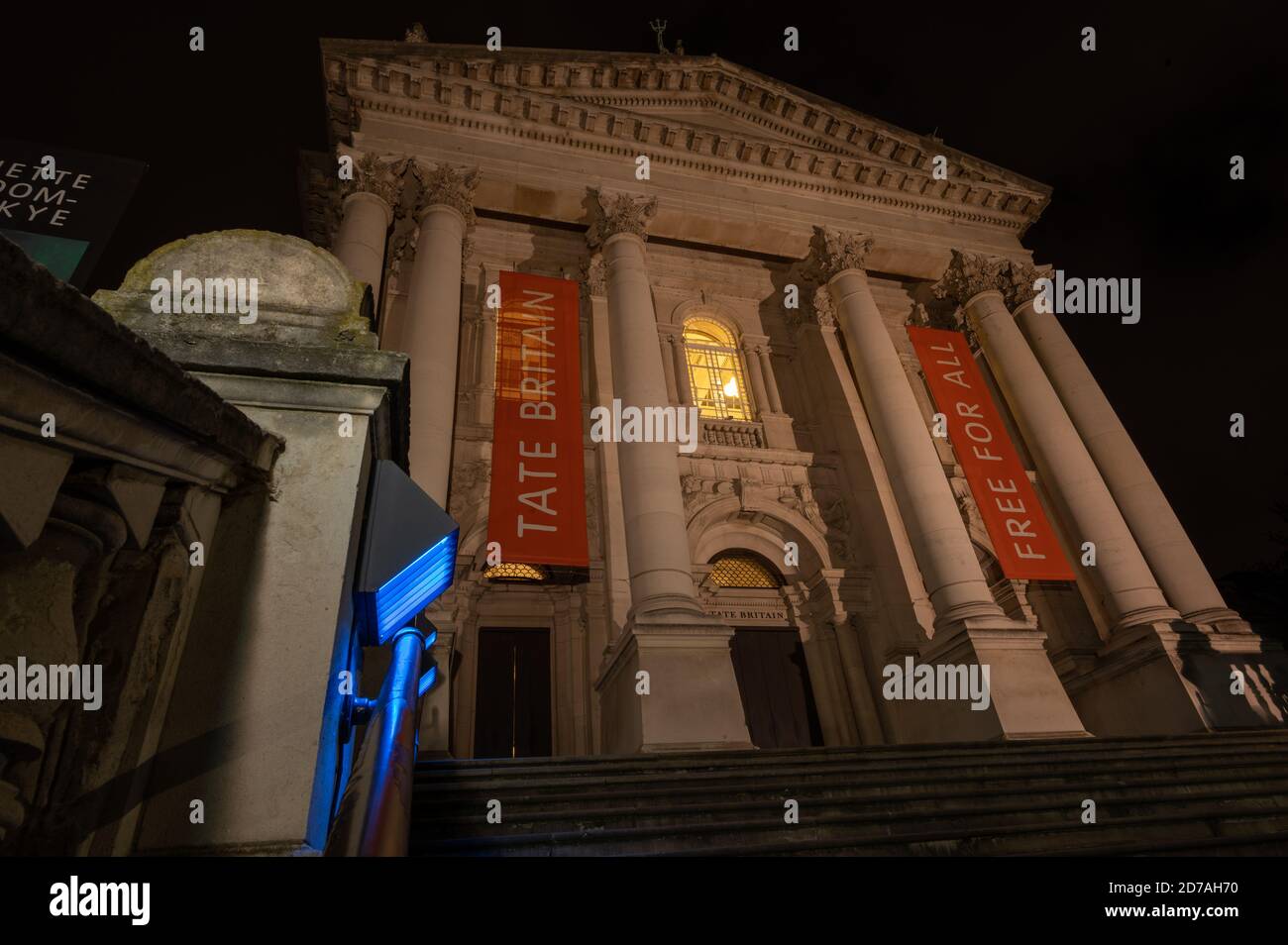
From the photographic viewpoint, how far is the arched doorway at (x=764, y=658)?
11586mm

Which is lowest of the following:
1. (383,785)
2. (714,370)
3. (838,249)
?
(383,785)

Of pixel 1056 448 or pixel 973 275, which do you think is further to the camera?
pixel 973 275

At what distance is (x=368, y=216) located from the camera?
1145cm

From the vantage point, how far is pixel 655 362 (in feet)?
36.8

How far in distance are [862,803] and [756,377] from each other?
1159cm

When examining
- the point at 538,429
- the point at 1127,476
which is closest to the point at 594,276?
the point at 538,429

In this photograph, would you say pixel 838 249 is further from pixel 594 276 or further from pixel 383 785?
pixel 383 785

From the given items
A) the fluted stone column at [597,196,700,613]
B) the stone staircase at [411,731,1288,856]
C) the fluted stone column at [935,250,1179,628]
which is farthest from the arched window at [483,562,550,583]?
the fluted stone column at [935,250,1179,628]

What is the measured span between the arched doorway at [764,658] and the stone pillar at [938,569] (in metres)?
1.65
